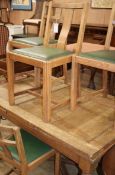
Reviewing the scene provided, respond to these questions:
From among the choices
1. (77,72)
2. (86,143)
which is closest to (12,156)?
(86,143)

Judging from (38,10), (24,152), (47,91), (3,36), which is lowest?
(24,152)

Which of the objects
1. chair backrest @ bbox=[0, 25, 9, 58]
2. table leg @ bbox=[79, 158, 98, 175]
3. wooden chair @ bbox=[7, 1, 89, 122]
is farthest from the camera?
chair backrest @ bbox=[0, 25, 9, 58]

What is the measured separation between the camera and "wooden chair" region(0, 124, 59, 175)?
1.24 meters

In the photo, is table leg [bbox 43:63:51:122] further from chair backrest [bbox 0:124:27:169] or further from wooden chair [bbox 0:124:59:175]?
chair backrest [bbox 0:124:27:169]

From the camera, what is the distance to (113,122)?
5.59ft

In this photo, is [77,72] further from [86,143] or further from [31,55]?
[86,143]

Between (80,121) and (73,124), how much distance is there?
0.25 ft

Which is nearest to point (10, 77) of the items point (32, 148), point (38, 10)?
point (32, 148)

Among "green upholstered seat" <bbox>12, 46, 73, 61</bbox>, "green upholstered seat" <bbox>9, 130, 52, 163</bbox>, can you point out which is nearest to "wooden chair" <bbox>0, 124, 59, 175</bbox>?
"green upholstered seat" <bbox>9, 130, 52, 163</bbox>

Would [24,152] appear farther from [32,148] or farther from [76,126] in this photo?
[76,126]

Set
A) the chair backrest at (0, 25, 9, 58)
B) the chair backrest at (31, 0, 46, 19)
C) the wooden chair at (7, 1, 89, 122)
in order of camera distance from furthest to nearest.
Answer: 1. the chair backrest at (31, 0, 46, 19)
2. the chair backrest at (0, 25, 9, 58)
3. the wooden chair at (7, 1, 89, 122)

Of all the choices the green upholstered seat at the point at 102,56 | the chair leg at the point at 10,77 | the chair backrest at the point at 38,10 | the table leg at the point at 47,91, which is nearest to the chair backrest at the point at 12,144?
the table leg at the point at 47,91

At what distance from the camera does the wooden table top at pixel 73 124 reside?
4.65ft

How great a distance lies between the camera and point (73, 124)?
5.50 feet
